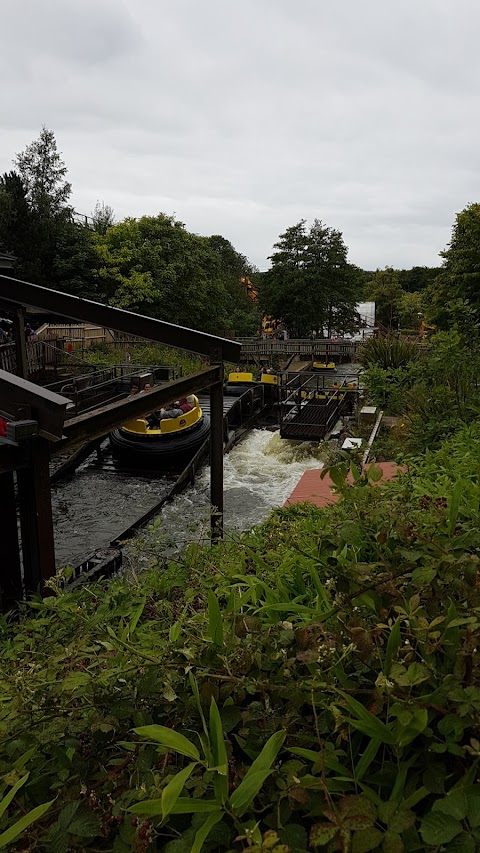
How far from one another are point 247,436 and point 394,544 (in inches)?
722

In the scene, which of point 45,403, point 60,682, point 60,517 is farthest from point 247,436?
point 60,682

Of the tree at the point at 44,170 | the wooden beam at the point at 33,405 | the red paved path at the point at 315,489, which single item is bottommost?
the red paved path at the point at 315,489

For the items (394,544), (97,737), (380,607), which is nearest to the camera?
(97,737)

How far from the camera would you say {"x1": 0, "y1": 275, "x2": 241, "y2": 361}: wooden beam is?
5191mm

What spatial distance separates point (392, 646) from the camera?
4.51 feet

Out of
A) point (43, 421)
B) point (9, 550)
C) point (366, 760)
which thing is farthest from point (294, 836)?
point (9, 550)

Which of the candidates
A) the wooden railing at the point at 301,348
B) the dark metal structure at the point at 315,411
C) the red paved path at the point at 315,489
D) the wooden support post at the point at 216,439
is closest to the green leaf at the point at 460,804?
the red paved path at the point at 315,489

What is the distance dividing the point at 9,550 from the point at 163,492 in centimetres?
1040

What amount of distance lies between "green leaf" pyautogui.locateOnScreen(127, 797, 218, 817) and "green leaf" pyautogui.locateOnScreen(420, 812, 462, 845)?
0.40m

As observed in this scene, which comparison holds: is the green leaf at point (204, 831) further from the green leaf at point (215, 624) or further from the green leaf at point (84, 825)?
the green leaf at point (215, 624)

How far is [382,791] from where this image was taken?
1253mm

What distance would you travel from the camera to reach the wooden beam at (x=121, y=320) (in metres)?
5.19

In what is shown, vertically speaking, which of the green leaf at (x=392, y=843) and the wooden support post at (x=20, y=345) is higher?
the wooden support post at (x=20, y=345)

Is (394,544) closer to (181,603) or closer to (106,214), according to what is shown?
(181,603)
